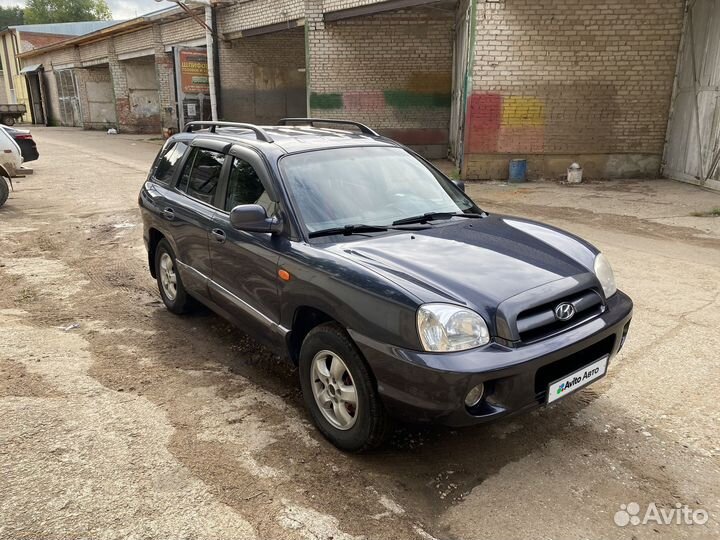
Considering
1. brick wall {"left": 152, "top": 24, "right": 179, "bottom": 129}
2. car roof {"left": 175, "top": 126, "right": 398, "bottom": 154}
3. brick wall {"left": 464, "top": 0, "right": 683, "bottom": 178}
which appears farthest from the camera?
brick wall {"left": 152, "top": 24, "right": 179, "bottom": 129}

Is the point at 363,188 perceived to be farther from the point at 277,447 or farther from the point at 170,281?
the point at 170,281

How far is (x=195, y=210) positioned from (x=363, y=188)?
4.73ft

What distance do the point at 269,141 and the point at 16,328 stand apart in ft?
Answer: 9.44

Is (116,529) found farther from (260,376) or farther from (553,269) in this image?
(553,269)

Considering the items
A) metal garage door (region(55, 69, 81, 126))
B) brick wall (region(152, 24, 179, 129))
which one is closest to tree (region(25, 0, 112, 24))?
metal garage door (region(55, 69, 81, 126))

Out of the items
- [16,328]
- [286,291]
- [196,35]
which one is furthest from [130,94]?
[286,291]

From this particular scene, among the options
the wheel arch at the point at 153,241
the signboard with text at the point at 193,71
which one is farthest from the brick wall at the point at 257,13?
the wheel arch at the point at 153,241

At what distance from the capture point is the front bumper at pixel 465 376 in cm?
241

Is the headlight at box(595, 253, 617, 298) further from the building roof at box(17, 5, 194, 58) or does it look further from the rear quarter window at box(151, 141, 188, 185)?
the building roof at box(17, 5, 194, 58)

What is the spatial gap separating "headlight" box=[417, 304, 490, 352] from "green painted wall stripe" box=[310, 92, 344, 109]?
579 inches

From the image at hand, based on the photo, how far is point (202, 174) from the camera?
4.34 meters

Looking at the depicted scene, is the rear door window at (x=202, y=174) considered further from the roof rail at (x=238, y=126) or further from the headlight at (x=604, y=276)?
the headlight at (x=604, y=276)

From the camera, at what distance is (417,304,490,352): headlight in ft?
8.11

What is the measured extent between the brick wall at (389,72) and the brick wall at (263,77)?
13.3 feet
